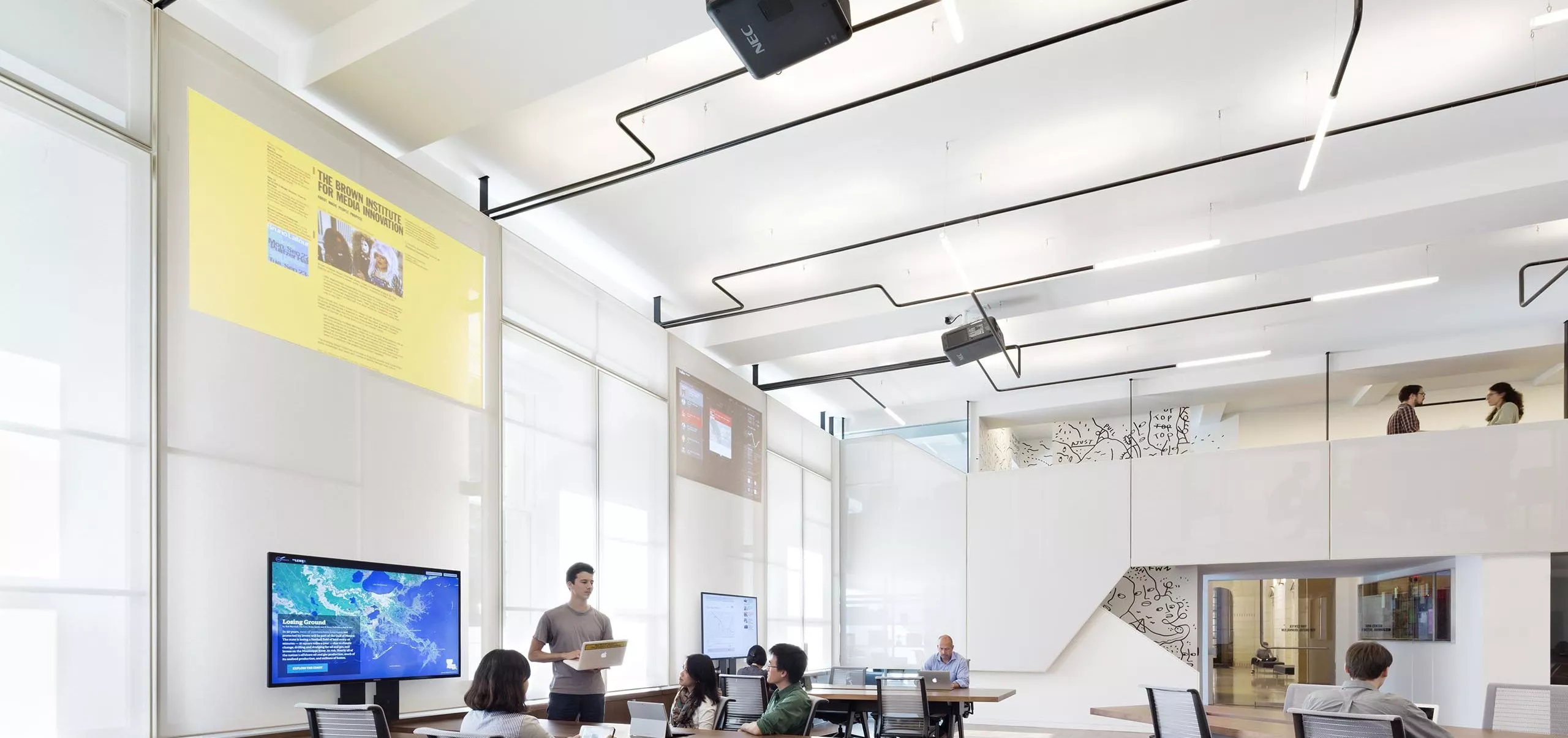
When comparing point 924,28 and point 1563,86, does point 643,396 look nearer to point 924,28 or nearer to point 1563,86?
point 924,28

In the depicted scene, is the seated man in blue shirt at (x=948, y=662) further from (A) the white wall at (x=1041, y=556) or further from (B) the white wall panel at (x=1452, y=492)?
(B) the white wall panel at (x=1452, y=492)

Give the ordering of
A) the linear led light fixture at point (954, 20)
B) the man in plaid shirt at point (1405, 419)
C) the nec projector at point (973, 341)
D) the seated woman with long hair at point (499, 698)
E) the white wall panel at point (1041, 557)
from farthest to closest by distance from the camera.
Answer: the white wall panel at point (1041, 557) < the man in plaid shirt at point (1405, 419) < the nec projector at point (973, 341) < the linear led light fixture at point (954, 20) < the seated woman with long hair at point (499, 698)

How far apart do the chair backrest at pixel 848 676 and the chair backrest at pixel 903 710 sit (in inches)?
131

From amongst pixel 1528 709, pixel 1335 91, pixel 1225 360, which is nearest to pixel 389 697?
pixel 1335 91

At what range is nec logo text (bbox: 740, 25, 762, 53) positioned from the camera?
4.21m

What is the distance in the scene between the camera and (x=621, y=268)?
9.02 meters

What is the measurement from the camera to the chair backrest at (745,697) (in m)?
6.71

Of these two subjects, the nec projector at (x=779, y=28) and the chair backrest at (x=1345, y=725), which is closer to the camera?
the chair backrest at (x=1345, y=725)

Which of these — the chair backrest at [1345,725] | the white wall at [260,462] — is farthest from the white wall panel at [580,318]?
the chair backrest at [1345,725]

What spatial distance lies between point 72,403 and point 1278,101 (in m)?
6.54

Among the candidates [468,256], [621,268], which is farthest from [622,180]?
[621,268]

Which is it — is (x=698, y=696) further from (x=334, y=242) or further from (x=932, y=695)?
(x=334, y=242)

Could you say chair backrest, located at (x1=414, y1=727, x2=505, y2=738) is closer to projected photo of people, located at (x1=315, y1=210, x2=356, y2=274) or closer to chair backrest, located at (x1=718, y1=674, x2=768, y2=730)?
projected photo of people, located at (x1=315, y1=210, x2=356, y2=274)

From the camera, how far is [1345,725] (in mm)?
3865
